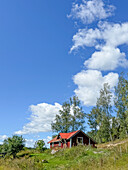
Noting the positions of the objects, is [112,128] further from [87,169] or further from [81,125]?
[87,169]

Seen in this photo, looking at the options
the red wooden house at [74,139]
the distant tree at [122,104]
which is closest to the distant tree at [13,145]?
the red wooden house at [74,139]

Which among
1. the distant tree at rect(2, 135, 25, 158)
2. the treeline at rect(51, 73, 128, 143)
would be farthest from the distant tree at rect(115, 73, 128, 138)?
the distant tree at rect(2, 135, 25, 158)

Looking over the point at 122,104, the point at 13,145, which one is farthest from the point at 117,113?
the point at 13,145

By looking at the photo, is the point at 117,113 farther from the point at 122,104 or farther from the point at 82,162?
the point at 82,162

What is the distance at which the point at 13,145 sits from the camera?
3531 centimetres

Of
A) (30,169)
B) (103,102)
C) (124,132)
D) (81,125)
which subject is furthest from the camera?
(81,125)

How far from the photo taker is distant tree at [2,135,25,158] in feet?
116

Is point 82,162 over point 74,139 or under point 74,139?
under

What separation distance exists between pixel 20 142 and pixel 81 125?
2581cm

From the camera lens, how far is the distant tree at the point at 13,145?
35281 mm

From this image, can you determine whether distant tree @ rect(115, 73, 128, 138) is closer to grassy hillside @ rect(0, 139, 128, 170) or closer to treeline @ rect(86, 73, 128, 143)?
treeline @ rect(86, 73, 128, 143)

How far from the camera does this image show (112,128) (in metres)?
47.9

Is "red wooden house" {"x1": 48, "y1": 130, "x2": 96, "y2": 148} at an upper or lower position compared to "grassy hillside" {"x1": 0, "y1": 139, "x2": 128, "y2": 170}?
upper

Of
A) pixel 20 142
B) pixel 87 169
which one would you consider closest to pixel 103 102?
pixel 20 142
